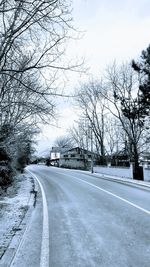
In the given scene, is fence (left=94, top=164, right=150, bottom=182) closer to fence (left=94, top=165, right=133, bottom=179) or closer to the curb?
fence (left=94, top=165, right=133, bottom=179)

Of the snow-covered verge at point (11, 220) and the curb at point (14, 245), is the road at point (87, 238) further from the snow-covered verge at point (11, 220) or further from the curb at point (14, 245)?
the snow-covered verge at point (11, 220)

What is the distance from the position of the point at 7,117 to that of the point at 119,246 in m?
12.8

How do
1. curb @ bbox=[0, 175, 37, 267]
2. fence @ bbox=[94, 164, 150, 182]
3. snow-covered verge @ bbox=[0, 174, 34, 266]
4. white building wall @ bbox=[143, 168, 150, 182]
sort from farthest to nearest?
fence @ bbox=[94, 164, 150, 182] → white building wall @ bbox=[143, 168, 150, 182] → snow-covered verge @ bbox=[0, 174, 34, 266] → curb @ bbox=[0, 175, 37, 267]

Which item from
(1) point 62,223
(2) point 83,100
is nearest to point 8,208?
(1) point 62,223

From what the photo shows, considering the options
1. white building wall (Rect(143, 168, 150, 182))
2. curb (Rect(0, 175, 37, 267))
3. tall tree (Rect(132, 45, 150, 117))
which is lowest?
curb (Rect(0, 175, 37, 267))

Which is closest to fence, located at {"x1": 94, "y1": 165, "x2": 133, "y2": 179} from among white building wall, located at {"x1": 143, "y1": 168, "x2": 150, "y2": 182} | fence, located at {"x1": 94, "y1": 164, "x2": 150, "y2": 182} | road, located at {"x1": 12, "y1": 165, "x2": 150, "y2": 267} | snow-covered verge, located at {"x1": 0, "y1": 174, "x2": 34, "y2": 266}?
fence, located at {"x1": 94, "y1": 164, "x2": 150, "y2": 182}

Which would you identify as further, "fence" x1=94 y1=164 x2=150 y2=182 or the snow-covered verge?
"fence" x1=94 y1=164 x2=150 y2=182

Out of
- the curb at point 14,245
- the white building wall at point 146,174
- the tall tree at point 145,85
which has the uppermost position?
the tall tree at point 145,85

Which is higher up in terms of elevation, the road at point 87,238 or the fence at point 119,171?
the fence at point 119,171

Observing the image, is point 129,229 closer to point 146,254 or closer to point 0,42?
point 146,254

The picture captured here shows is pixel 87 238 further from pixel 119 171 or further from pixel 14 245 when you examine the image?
pixel 119 171

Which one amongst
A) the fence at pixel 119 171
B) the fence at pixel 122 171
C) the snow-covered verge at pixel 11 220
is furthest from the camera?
the fence at pixel 119 171

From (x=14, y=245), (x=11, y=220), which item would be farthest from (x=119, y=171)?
(x=14, y=245)

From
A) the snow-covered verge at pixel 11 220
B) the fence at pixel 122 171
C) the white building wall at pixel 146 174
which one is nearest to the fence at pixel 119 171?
the fence at pixel 122 171
